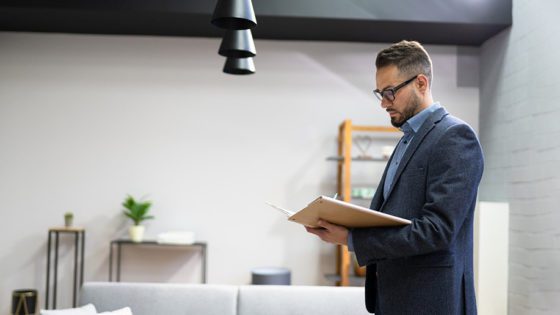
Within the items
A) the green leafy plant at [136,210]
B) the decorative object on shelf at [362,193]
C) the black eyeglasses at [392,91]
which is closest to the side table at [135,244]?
the green leafy plant at [136,210]

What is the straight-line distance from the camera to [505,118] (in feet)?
15.9

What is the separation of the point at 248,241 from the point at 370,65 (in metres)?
1.87

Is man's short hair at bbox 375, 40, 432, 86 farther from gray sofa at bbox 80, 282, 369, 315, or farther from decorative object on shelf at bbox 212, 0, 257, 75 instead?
gray sofa at bbox 80, 282, 369, 315

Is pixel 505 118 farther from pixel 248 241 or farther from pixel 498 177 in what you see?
pixel 248 241

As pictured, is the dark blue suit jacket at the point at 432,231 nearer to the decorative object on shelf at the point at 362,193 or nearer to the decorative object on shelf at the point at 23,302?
the decorative object on shelf at the point at 362,193

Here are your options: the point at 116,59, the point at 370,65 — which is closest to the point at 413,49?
the point at 370,65

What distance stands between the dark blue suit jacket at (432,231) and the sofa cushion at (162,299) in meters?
1.84

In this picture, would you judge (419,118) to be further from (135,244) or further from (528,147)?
A: (135,244)

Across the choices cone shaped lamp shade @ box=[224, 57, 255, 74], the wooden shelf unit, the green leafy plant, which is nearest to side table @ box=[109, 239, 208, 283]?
the green leafy plant

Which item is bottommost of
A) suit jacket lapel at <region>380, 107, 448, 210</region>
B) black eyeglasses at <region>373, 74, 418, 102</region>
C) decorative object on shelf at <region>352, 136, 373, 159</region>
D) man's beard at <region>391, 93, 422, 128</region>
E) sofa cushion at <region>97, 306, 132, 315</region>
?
sofa cushion at <region>97, 306, 132, 315</region>

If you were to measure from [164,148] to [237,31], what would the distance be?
2.24 m

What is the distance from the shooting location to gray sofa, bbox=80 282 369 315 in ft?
11.1

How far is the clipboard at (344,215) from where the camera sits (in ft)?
5.27

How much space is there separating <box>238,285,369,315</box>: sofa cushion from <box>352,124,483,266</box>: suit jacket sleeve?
70.0 inches
